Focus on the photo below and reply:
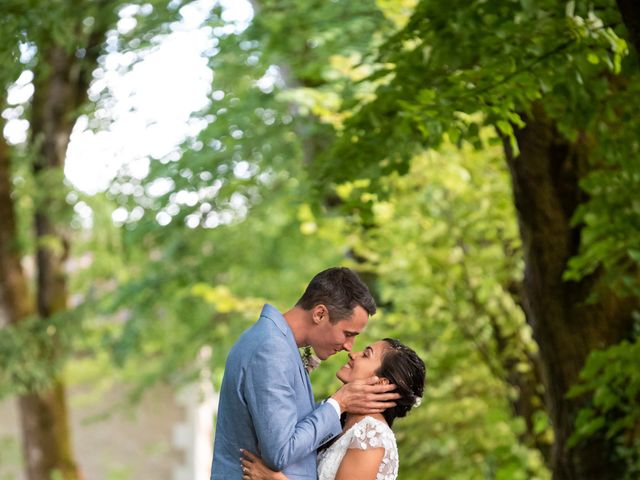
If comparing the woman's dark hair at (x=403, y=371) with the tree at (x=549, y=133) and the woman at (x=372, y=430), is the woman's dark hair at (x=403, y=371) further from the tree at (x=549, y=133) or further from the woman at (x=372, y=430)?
the tree at (x=549, y=133)

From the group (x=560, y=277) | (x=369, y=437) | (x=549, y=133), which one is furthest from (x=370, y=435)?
(x=549, y=133)

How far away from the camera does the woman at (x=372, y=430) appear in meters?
4.62

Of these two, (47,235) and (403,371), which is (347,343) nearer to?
(403,371)

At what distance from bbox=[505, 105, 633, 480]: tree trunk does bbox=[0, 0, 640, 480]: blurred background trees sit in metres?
0.01

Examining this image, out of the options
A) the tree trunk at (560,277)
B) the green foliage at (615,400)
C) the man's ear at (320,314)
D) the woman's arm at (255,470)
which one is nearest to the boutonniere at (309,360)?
the man's ear at (320,314)

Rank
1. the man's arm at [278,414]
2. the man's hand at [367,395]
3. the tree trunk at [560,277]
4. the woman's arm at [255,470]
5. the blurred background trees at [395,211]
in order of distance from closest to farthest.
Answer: the man's arm at [278,414]
the woman's arm at [255,470]
the man's hand at [367,395]
the blurred background trees at [395,211]
the tree trunk at [560,277]

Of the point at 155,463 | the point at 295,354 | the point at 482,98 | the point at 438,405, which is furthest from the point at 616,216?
the point at 155,463

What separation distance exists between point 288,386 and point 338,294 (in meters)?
0.36

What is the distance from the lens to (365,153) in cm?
733

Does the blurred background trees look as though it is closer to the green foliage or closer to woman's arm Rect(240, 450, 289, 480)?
the green foliage

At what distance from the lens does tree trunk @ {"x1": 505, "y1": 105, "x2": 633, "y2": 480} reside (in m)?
8.01

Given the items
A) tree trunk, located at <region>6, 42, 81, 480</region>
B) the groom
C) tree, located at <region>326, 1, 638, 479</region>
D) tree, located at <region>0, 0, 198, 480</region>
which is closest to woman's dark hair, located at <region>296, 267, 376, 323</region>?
the groom

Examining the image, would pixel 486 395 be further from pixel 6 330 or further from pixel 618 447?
pixel 6 330

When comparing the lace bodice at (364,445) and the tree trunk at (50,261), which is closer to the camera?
the lace bodice at (364,445)
